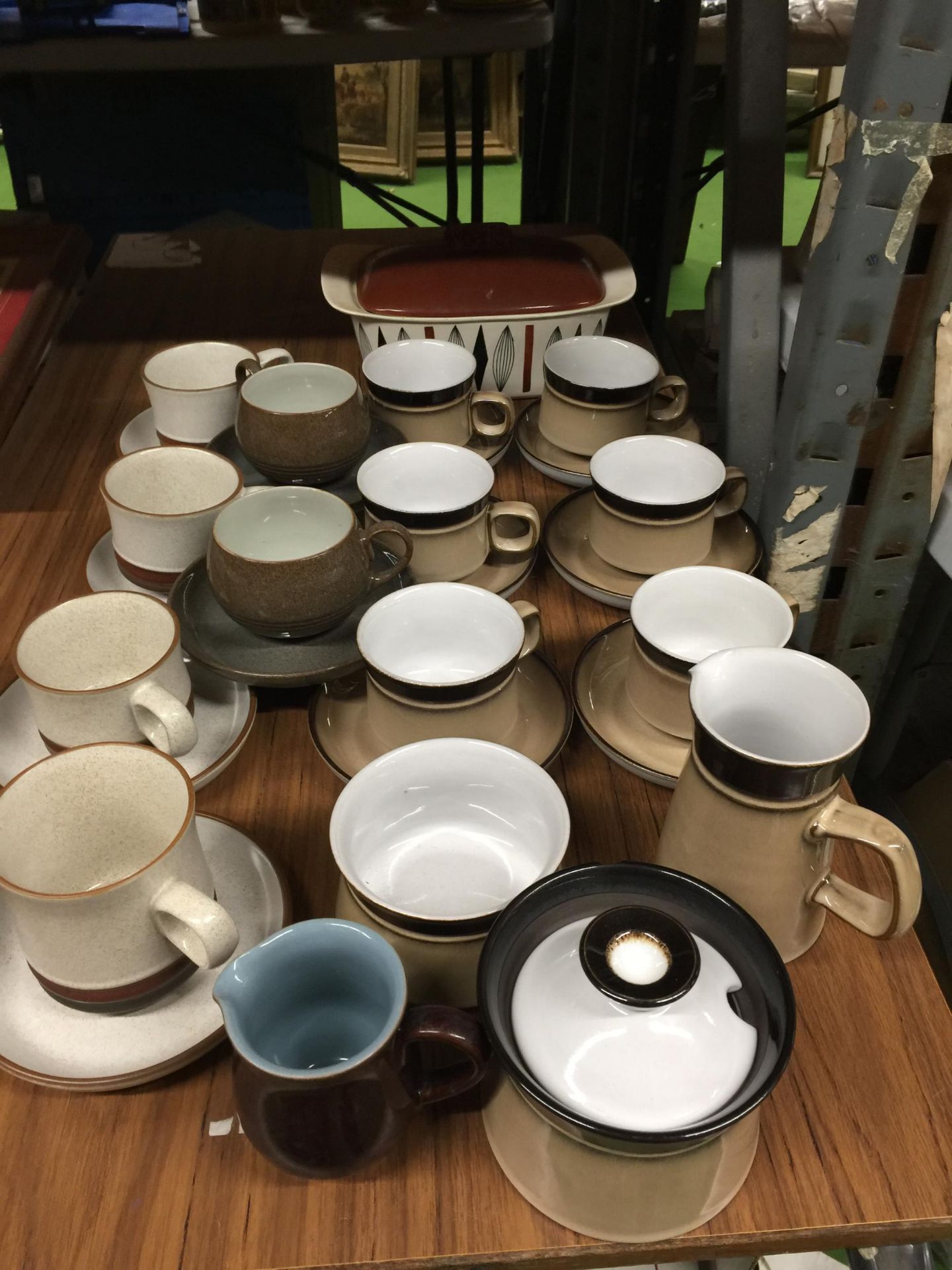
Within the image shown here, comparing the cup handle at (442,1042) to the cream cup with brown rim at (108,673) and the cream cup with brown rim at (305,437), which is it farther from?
the cream cup with brown rim at (305,437)

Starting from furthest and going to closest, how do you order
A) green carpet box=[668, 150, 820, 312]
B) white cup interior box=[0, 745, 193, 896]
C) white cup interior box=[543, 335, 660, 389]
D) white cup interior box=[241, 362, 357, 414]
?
green carpet box=[668, 150, 820, 312] → white cup interior box=[543, 335, 660, 389] → white cup interior box=[241, 362, 357, 414] → white cup interior box=[0, 745, 193, 896]

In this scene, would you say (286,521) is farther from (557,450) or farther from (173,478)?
(557,450)

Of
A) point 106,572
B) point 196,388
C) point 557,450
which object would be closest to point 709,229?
point 557,450

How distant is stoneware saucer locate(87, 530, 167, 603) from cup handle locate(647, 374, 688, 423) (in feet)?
1.74

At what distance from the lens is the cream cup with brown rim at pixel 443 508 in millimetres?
828

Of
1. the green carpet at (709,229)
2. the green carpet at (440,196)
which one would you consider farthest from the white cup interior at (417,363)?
the green carpet at (440,196)

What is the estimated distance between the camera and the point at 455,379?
1.04 m

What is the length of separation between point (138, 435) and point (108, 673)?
1.37 feet

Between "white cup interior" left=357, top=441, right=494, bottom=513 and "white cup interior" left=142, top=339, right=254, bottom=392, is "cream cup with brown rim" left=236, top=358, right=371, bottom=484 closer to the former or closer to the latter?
"white cup interior" left=357, top=441, right=494, bottom=513

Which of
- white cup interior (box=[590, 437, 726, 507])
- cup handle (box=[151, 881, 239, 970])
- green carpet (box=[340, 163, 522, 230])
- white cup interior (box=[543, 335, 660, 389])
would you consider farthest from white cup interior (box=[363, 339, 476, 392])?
green carpet (box=[340, 163, 522, 230])

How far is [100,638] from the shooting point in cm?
74

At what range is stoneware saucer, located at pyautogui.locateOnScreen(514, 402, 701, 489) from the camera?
1.03 meters

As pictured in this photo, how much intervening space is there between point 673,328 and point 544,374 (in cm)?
123

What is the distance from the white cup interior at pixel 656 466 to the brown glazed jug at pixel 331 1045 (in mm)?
526
